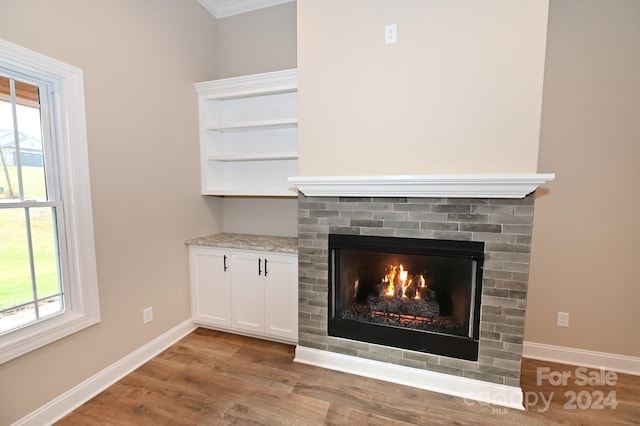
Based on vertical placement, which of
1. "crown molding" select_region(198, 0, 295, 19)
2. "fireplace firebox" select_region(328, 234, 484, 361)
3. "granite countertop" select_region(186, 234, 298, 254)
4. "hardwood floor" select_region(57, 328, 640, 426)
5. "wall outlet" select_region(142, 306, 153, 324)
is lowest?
"hardwood floor" select_region(57, 328, 640, 426)

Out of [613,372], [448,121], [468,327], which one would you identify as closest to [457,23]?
[448,121]

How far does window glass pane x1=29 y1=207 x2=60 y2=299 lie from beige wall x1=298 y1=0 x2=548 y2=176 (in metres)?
1.62

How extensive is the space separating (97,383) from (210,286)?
3.25ft

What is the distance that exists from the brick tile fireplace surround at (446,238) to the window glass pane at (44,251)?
158 centimetres

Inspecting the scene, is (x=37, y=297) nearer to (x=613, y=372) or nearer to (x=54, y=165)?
(x=54, y=165)

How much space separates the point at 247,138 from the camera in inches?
113

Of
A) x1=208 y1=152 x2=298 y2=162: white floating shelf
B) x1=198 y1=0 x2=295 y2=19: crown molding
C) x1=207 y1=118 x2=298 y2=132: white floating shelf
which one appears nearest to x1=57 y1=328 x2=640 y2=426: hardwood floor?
x1=208 y1=152 x2=298 y2=162: white floating shelf

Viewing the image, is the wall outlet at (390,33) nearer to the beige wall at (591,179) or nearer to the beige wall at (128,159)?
the beige wall at (591,179)

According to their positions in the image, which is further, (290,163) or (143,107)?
(290,163)

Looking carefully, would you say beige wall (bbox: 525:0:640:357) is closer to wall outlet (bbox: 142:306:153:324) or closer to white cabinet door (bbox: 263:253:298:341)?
white cabinet door (bbox: 263:253:298:341)

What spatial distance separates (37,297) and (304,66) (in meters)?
2.27

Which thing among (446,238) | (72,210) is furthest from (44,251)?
(446,238)

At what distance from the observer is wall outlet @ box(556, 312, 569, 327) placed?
2.19m

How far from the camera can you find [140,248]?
218 centimetres
